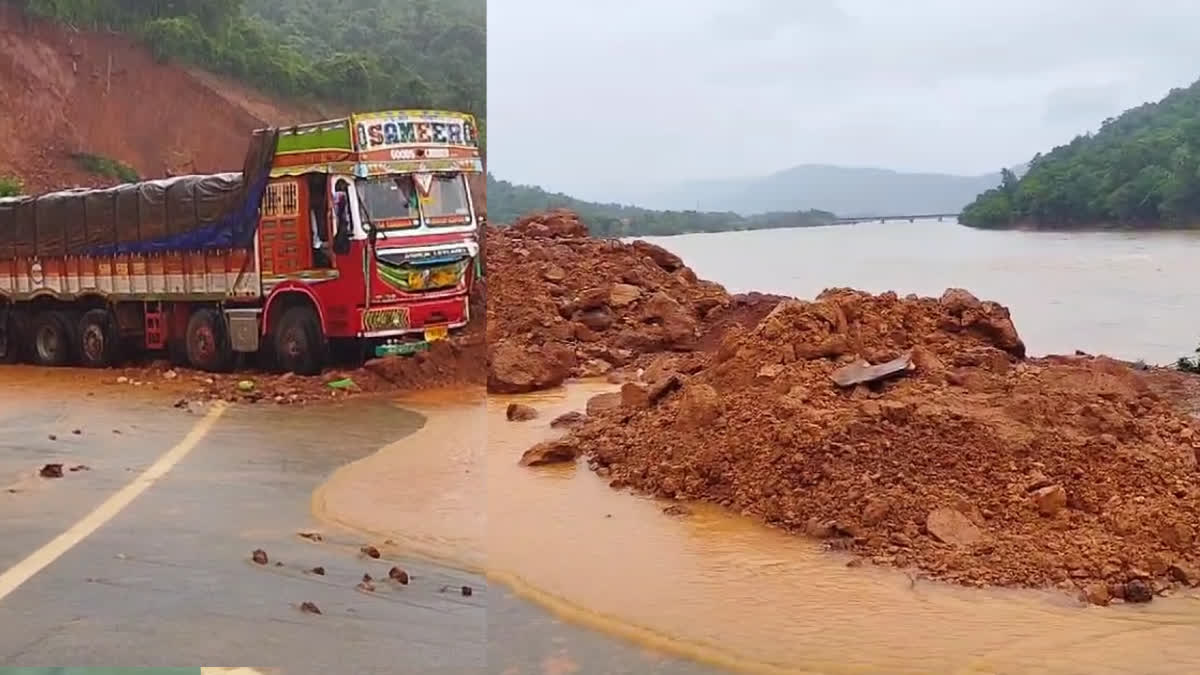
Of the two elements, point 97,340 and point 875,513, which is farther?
point 875,513

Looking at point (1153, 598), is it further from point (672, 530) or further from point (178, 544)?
point (178, 544)

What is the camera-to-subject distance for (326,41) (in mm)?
2951

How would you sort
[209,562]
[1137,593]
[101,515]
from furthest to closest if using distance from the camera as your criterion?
[1137,593] → [101,515] → [209,562]

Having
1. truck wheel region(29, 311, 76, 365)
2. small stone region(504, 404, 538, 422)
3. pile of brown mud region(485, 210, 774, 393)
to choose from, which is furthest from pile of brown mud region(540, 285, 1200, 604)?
truck wheel region(29, 311, 76, 365)

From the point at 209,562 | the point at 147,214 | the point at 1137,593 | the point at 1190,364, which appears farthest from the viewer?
the point at 1190,364

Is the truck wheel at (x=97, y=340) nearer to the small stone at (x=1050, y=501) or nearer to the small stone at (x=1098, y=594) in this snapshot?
the small stone at (x=1098, y=594)

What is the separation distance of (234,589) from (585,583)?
6.23ft

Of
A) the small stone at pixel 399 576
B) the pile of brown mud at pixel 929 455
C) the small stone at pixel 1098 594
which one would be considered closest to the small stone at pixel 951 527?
the pile of brown mud at pixel 929 455

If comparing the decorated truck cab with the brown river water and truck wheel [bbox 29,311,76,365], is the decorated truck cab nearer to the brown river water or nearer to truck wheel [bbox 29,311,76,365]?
truck wheel [bbox 29,311,76,365]

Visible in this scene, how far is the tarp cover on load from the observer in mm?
3070

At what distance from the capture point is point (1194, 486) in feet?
16.9

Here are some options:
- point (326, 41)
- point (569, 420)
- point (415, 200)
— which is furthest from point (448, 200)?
point (569, 420)

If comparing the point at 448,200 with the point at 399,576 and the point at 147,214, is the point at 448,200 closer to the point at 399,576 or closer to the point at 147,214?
the point at 147,214

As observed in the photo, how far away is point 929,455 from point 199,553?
3.48 metres
